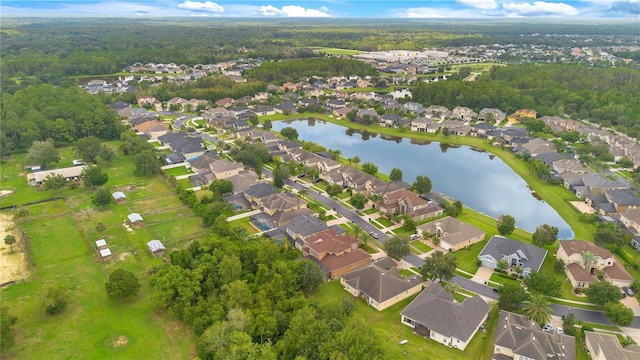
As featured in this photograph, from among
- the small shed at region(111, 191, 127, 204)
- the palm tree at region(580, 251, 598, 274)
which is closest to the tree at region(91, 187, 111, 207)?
the small shed at region(111, 191, 127, 204)

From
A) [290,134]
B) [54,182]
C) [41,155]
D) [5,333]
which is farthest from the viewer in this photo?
[290,134]

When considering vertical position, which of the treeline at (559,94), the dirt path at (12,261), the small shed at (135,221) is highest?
the treeline at (559,94)

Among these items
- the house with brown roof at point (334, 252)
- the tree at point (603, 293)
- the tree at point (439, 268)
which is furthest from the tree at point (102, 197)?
the tree at point (603, 293)

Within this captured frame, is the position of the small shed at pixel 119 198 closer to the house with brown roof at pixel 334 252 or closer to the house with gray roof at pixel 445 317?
the house with brown roof at pixel 334 252

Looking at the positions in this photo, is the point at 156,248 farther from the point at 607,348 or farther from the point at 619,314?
the point at 619,314

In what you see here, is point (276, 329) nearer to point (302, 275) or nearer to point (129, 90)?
point (302, 275)

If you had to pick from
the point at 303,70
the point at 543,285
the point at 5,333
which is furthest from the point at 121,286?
the point at 303,70
